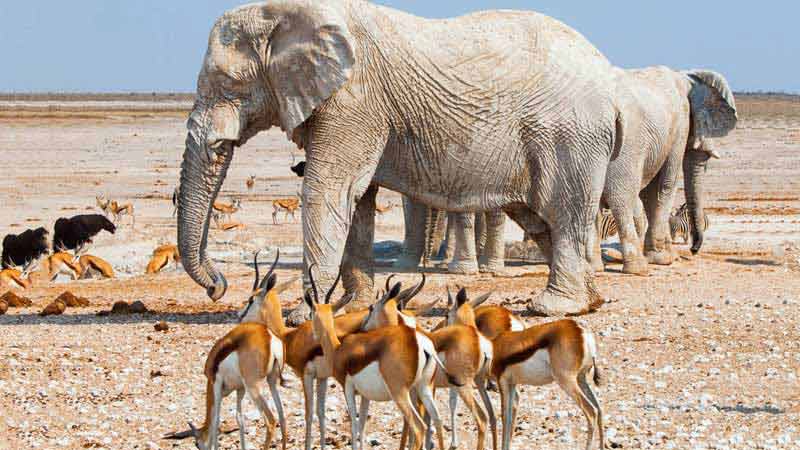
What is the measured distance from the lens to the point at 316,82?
13109mm

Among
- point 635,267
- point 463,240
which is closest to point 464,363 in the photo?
point 463,240

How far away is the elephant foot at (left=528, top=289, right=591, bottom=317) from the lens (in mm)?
14242

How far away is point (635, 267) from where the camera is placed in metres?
19.0

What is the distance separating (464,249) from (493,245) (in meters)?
0.40

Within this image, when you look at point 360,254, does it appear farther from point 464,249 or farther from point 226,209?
point 226,209

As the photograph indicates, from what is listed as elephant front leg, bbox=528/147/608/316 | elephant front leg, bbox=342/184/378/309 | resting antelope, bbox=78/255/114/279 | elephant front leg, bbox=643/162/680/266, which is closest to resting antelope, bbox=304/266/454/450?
elephant front leg, bbox=528/147/608/316

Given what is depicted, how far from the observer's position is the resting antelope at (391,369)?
7926 mm

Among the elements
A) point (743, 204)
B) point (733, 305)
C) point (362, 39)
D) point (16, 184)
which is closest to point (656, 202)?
point (733, 305)

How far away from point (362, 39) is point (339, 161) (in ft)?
3.88

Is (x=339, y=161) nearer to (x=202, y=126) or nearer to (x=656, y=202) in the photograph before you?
(x=202, y=126)

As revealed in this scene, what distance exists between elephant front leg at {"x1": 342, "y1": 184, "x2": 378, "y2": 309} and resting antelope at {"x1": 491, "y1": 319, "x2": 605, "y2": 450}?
5.79m

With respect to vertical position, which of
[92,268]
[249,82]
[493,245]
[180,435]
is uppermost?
[249,82]

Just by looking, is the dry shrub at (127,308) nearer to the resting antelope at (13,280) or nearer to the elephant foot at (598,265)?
the resting antelope at (13,280)

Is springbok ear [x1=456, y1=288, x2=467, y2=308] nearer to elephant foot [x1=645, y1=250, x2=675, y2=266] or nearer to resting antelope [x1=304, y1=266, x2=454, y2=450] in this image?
resting antelope [x1=304, y1=266, x2=454, y2=450]
